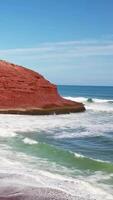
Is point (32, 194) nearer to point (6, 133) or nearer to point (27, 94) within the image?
point (6, 133)

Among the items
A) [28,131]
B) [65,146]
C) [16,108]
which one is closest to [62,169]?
[65,146]

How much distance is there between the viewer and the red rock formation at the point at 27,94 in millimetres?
34500

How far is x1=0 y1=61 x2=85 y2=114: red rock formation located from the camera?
34.5 metres

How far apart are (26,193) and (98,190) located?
2043mm

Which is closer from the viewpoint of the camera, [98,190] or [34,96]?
[98,190]

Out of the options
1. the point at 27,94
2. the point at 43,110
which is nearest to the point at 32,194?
the point at 43,110

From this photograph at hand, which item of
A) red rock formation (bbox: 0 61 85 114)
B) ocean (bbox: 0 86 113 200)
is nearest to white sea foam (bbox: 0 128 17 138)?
ocean (bbox: 0 86 113 200)

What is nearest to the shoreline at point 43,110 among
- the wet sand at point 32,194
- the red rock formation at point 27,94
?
the red rock formation at point 27,94

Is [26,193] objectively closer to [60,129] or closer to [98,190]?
[98,190]

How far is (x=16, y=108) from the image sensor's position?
1332 inches

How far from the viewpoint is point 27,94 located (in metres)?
36.5

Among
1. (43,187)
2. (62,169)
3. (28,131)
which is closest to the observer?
(43,187)

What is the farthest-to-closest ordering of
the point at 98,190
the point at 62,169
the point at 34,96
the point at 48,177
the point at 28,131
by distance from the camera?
the point at 34,96, the point at 28,131, the point at 62,169, the point at 48,177, the point at 98,190

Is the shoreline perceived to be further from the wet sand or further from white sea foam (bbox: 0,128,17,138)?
the wet sand
